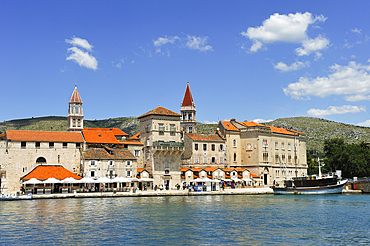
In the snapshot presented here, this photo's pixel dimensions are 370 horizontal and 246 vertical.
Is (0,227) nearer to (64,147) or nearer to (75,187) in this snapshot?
(75,187)

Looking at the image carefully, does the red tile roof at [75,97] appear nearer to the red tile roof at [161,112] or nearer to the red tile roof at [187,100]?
the red tile roof at [187,100]

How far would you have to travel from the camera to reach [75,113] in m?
98.1

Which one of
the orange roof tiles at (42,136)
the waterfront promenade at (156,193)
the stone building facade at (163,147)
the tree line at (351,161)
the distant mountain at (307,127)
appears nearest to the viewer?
the waterfront promenade at (156,193)

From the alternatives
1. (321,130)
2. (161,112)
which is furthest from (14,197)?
(321,130)

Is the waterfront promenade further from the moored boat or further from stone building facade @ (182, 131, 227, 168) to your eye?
stone building facade @ (182, 131, 227, 168)

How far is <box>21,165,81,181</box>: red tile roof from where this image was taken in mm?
60312

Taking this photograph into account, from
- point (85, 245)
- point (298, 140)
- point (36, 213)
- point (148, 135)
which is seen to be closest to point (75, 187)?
point (148, 135)

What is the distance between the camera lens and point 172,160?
72.9 metres

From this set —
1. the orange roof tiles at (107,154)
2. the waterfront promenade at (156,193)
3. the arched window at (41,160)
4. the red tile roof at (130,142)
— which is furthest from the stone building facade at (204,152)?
the arched window at (41,160)

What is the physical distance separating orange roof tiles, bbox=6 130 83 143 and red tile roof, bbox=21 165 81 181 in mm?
4792

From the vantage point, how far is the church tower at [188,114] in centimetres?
10600

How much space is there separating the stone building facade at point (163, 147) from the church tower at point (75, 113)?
2936 centimetres

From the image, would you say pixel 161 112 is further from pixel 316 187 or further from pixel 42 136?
pixel 316 187

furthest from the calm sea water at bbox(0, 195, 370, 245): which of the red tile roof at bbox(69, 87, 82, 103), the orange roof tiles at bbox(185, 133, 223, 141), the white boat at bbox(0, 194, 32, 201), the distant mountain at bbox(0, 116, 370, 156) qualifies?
the distant mountain at bbox(0, 116, 370, 156)
